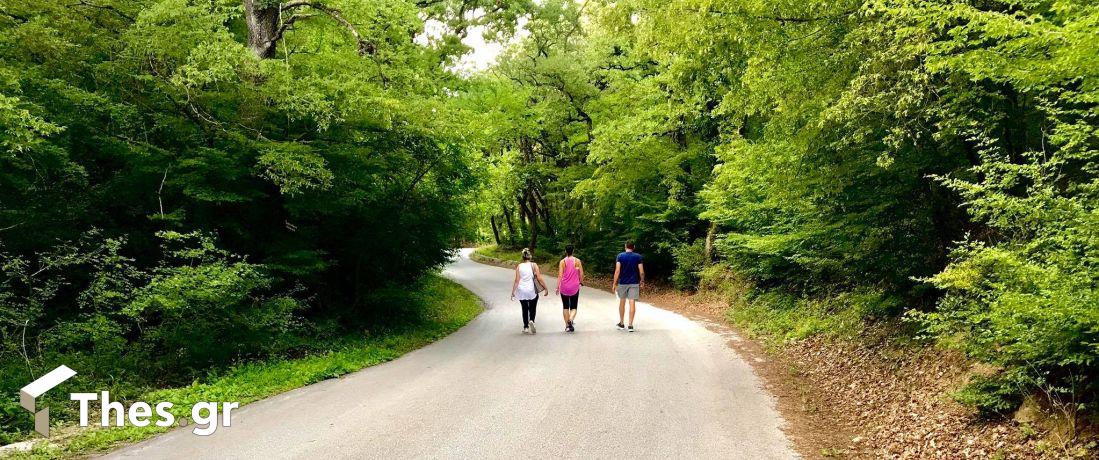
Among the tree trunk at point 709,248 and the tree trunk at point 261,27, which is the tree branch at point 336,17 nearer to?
the tree trunk at point 261,27

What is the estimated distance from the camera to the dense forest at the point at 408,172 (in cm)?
473

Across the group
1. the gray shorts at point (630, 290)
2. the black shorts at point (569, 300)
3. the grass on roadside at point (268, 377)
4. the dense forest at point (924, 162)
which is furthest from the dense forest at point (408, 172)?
the black shorts at point (569, 300)

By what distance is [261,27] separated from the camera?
11797 millimetres

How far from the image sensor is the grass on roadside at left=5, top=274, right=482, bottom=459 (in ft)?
18.1

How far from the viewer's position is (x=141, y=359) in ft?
27.3

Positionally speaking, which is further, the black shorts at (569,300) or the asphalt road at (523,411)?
the black shorts at (569,300)

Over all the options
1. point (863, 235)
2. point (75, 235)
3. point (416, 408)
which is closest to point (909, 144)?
point (863, 235)

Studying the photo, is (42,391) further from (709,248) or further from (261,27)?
(709,248)

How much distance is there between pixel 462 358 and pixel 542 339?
2027mm

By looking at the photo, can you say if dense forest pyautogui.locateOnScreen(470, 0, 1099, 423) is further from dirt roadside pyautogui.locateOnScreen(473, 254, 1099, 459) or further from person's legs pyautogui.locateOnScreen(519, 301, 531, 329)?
person's legs pyautogui.locateOnScreen(519, 301, 531, 329)

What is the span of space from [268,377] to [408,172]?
17.2 ft

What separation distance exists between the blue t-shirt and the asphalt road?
2146mm

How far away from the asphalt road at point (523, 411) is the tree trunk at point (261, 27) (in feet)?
22.3

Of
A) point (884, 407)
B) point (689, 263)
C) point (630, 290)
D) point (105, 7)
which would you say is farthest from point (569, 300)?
point (105, 7)
